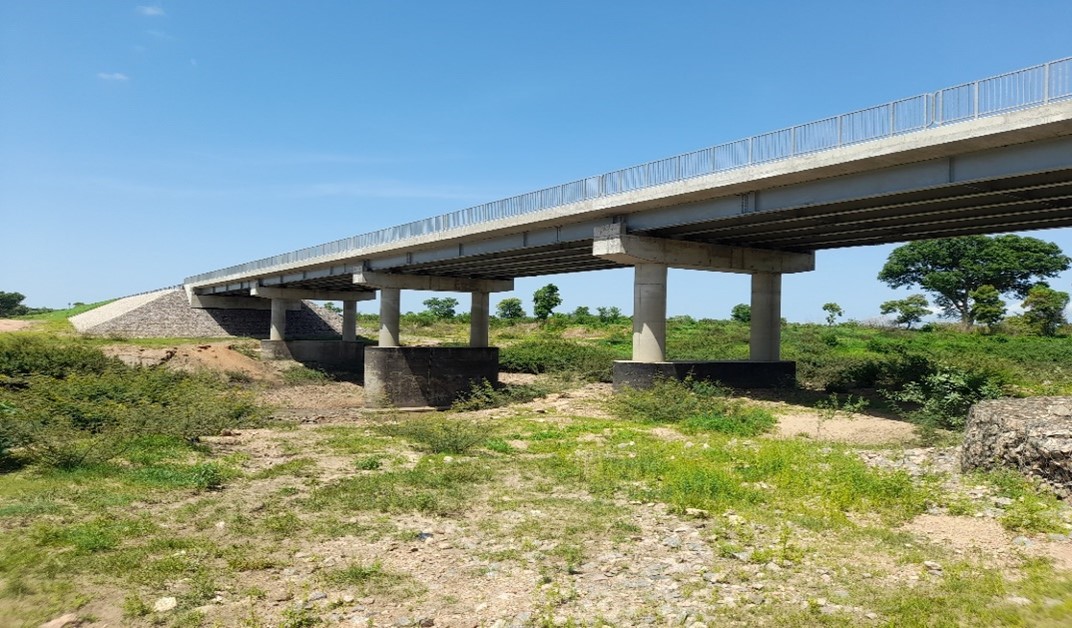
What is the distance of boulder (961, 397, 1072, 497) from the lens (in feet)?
33.4

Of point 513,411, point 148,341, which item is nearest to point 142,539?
point 513,411

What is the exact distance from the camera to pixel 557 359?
4788cm

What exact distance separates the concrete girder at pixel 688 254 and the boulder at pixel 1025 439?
49.7 ft

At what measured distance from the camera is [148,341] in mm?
54281

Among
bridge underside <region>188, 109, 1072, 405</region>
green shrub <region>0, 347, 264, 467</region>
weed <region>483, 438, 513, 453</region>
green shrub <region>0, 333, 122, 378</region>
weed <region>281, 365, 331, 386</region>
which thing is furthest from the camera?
weed <region>281, 365, 331, 386</region>

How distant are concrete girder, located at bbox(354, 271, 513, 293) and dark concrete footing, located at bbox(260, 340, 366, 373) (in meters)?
14.2

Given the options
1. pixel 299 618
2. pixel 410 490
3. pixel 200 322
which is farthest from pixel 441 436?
pixel 200 322

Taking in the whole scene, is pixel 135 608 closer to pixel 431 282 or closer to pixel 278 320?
pixel 431 282

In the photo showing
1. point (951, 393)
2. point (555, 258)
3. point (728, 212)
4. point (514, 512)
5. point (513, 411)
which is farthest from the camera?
point (555, 258)

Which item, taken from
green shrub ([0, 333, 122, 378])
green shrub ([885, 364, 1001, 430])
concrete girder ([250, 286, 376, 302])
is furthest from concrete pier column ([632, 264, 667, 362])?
concrete girder ([250, 286, 376, 302])

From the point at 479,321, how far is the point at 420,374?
6794 mm

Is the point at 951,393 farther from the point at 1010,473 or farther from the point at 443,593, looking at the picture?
the point at 443,593

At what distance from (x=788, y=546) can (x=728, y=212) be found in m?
15.9

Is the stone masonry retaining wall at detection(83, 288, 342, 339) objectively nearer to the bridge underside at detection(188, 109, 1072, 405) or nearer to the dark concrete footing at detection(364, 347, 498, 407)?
the dark concrete footing at detection(364, 347, 498, 407)
